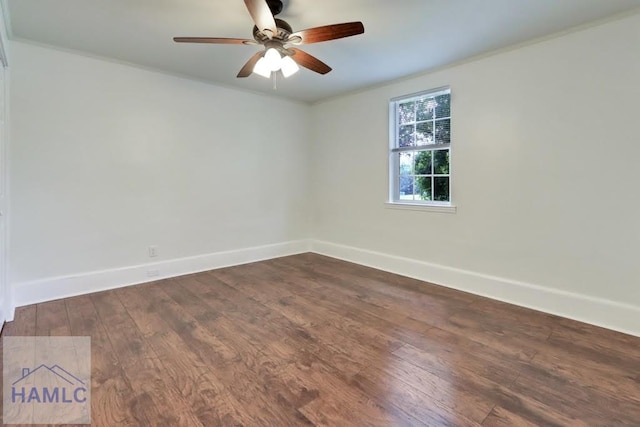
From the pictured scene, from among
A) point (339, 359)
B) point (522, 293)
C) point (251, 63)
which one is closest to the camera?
point (339, 359)

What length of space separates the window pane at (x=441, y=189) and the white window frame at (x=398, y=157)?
0.15 ft

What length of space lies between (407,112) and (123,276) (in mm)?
3892

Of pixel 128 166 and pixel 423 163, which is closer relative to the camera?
pixel 128 166

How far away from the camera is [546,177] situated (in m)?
2.76

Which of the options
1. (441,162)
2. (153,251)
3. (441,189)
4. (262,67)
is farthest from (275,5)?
(153,251)

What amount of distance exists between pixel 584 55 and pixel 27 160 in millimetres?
4977

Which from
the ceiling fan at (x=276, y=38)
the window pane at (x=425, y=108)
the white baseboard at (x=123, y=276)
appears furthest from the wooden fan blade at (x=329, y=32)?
the white baseboard at (x=123, y=276)

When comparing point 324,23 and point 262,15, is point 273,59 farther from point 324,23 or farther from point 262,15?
point 324,23

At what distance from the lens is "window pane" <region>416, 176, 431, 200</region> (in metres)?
3.74

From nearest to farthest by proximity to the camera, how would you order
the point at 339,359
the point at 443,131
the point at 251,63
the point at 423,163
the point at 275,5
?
1. the point at 339,359
2. the point at 275,5
3. the point at 251,63
4. the point at 443,131
5. the point at 423,163

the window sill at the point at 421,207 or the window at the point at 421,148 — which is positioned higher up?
the window at the point at 421,148

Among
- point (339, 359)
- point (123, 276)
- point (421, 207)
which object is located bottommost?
point (339, 359)

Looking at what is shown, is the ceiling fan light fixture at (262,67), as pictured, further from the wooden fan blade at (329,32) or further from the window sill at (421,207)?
the window sill at (421,207)

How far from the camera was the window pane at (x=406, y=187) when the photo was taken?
3951 mm
